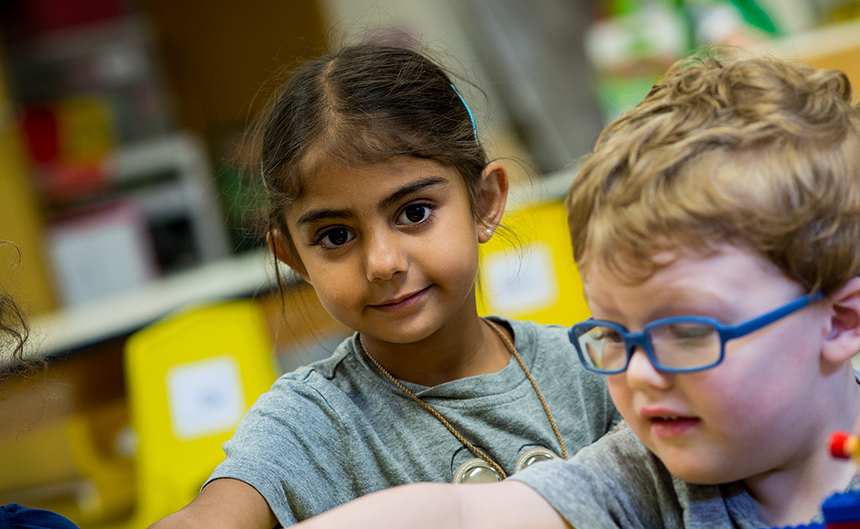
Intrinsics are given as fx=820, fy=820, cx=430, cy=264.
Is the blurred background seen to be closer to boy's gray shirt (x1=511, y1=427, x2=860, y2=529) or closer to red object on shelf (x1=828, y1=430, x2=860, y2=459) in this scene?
boy's gray shirt (x1=511, y1=427, x2=860, y2=529)

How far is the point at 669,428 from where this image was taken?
0.61 meters

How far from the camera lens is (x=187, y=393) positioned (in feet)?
6.36

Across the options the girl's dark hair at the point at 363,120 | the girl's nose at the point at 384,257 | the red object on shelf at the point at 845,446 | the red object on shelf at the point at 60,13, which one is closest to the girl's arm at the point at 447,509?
the red object on shelf at the point at 845,446

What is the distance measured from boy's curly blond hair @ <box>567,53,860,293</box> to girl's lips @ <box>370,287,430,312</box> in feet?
1.12

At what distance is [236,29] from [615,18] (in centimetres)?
160

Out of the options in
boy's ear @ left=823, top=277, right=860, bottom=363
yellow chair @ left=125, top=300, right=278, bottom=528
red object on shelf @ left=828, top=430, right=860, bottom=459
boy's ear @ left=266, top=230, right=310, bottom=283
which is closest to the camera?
red object on shelf @ left=828, top=430, right=860, bottom=459

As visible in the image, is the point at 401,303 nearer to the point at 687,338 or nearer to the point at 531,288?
the point at 687,338

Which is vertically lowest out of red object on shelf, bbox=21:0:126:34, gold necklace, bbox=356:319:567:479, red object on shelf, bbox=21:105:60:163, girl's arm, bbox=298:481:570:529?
gold necklace, bbox=356:319:567:479

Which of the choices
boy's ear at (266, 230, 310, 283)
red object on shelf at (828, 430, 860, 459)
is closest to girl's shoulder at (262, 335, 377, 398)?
boy's ear at (266, 230, 310, 283)

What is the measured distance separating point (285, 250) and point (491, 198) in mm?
290

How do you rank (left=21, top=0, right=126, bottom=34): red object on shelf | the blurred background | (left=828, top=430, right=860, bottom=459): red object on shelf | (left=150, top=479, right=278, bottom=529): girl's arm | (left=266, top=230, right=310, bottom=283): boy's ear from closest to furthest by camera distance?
1. (left=828, top=430, right=860, bottom=459): red object on shelf
2. (left=150, top=479, right=278, bottom=529): girl's arm
3. (left=266, top=230, right=310, bottom=283): boy's ear
4. the blurred background
5. (left=21, top=0, right=126, bottom=34): red object on shelf

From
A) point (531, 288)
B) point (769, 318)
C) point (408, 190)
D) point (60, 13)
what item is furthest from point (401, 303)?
point (60, 13)

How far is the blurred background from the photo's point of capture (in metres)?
2.26

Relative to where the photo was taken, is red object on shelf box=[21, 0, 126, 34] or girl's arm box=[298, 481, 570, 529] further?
red object on shelf box=[21, 0, 126, 34]
